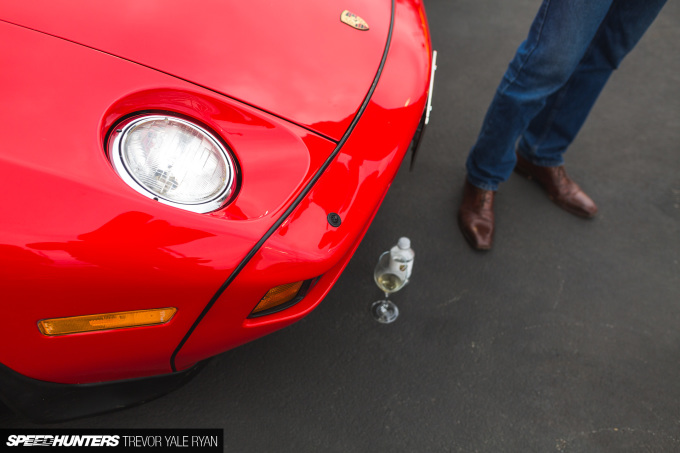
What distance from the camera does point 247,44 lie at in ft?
3.74

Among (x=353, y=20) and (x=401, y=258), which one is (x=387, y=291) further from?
(x=353, y=20)

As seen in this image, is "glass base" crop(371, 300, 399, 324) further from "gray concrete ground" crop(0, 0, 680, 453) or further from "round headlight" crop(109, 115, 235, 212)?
"round headlight" crop(109, 115, 235, 212)

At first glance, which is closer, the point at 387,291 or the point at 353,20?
the point at 353,20

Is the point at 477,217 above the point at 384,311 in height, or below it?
above

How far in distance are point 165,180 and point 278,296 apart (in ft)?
1.07

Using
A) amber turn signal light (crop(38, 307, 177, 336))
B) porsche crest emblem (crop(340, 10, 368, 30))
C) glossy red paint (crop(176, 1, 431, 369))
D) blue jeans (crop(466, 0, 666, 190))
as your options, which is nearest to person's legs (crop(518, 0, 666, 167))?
blue jeans (crop(466, 0, 666, 190))

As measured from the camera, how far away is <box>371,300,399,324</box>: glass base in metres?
1.65

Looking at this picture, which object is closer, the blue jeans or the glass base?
the blue jeans

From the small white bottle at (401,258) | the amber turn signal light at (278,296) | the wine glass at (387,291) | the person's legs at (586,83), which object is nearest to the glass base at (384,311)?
the wine glass at (387,291)

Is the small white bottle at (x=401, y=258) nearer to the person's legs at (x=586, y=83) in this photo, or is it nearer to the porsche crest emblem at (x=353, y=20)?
the porsche crest emblem at (x=353, y=20)

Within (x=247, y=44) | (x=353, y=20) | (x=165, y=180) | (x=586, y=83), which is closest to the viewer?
(x=165, y=180)

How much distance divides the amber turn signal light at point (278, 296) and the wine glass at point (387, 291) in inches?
24.7

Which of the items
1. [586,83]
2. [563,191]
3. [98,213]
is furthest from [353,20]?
[563,191]

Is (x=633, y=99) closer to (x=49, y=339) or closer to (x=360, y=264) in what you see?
(x=360, y=264)
